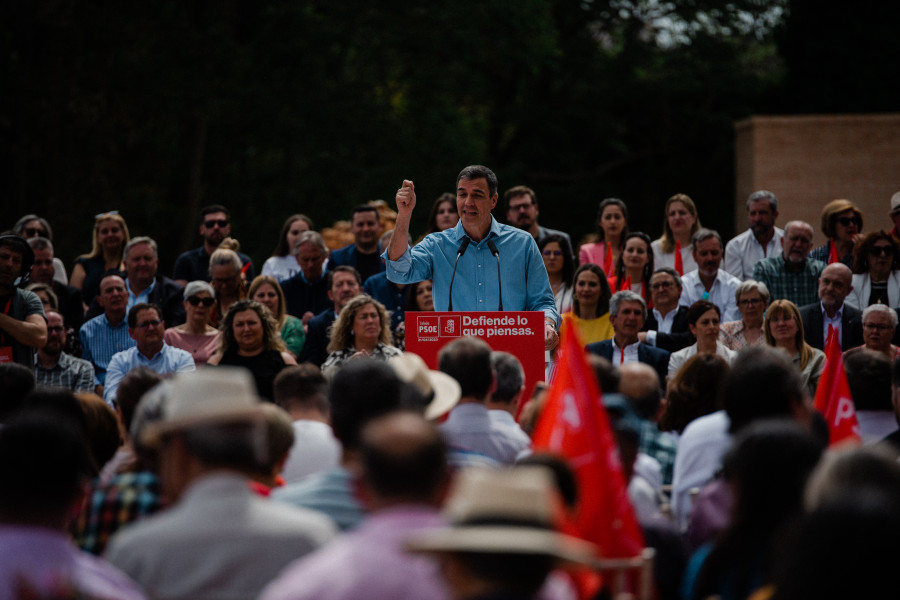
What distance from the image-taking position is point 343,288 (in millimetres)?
10453

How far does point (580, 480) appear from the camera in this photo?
412cm

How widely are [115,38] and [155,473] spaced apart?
16.9 meters

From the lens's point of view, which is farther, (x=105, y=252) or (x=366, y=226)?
(x=366, y=226)

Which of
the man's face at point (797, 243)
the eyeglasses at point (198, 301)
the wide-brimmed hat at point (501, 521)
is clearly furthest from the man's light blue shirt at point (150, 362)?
the wide-brimmed hat at point (501, 521)

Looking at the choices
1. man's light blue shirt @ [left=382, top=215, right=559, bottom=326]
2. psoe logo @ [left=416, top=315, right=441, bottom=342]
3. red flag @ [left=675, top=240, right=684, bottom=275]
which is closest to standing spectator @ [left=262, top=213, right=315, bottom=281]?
red flag @ [left=675, top=240, right=684, bottom=275]

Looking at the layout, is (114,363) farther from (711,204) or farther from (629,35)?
(629,35)

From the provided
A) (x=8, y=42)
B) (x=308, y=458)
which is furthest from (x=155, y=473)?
(x=8, y=42)

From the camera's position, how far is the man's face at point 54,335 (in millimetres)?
9641

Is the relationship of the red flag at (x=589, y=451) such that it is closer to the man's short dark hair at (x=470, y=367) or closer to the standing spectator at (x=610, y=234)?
the man's short dark hair at (x=470, y=367)

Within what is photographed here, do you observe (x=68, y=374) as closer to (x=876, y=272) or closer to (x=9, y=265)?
(x=9, y=265)

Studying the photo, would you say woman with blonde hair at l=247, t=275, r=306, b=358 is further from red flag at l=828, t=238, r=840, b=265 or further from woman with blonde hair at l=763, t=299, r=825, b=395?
red flag at l=828, t=238, r=840, b=265

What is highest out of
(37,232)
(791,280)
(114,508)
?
(37,232)

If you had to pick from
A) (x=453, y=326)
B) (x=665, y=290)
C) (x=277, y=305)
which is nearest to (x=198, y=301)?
(x=277, y=305)

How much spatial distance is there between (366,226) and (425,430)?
8674 mm
